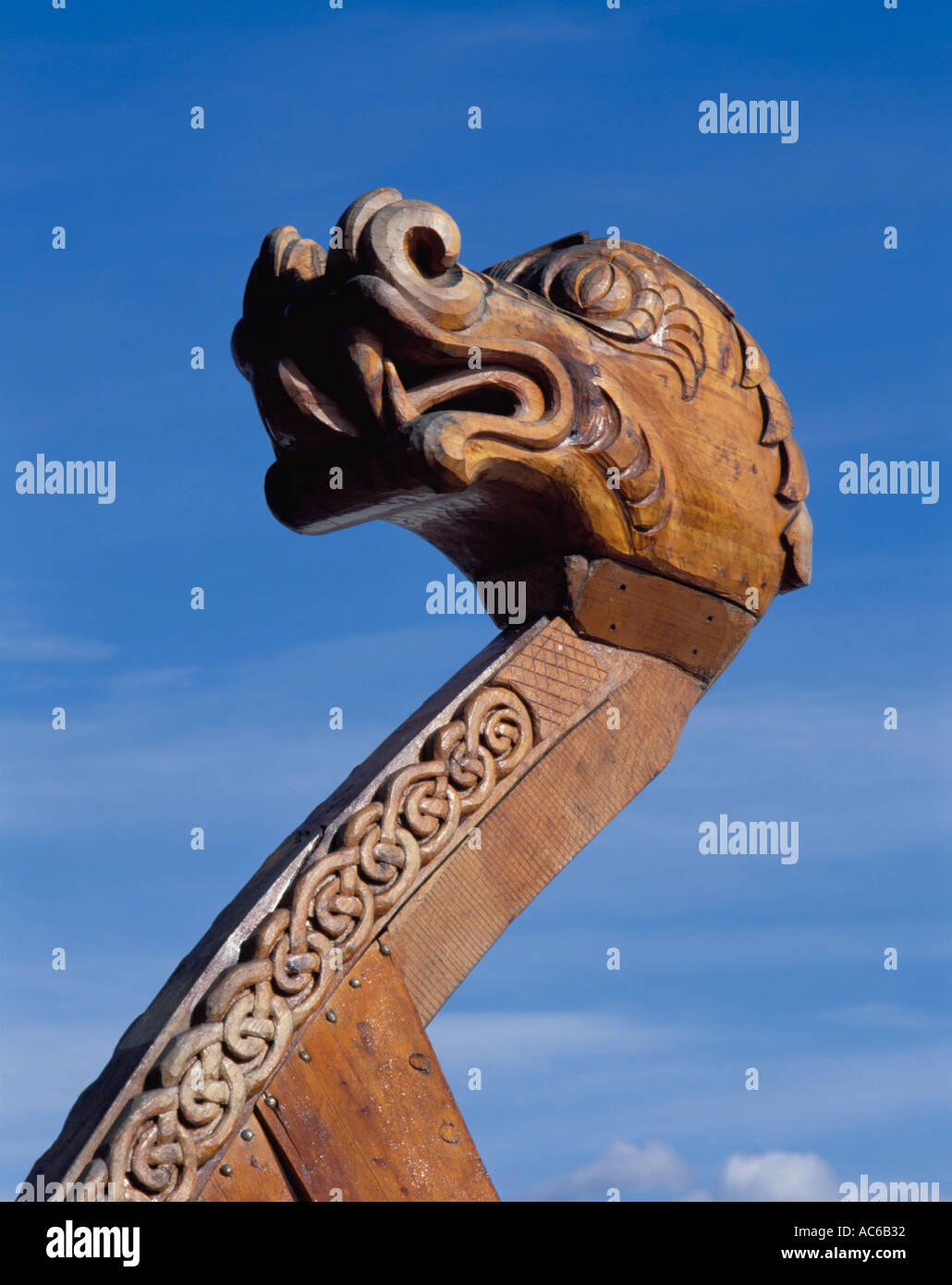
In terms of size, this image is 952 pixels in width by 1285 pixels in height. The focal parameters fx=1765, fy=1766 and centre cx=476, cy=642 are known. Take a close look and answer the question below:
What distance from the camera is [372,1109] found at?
161 inches

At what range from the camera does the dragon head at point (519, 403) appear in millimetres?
4355

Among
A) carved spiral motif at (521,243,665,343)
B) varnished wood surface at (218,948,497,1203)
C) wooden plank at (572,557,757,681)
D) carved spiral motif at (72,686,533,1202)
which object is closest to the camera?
carved spiral motif at (72,686,533,1202)

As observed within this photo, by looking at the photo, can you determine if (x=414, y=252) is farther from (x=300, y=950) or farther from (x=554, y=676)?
(x=300, y=950)

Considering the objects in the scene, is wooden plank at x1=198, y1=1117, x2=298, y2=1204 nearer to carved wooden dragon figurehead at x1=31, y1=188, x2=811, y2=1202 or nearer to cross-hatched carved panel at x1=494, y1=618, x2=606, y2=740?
carved wooden dragon figurehead at x1=31, y1=188, x2=811, y2=1202

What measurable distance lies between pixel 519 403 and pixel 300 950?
1494mm

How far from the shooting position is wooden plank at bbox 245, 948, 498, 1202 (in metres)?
4.00

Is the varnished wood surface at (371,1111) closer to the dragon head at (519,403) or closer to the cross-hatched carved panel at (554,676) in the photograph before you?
the cross-hatched carved panel at (554,676)

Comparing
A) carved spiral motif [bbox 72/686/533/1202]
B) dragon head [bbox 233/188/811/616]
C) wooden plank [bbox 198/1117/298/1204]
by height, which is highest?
dragon head [bbox 233/188/811/616]

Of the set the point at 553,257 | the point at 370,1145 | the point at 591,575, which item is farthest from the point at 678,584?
the point at 370,1145

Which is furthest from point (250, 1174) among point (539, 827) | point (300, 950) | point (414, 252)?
point (414, 252)

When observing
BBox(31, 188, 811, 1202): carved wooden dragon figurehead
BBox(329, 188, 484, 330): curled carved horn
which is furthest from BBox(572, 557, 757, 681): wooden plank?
BBox(329, 188, 484, 330): curled carved horn
